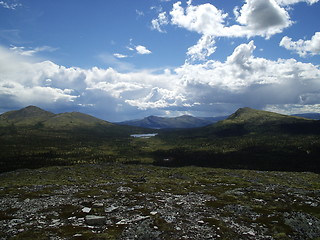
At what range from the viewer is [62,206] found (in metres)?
32.2

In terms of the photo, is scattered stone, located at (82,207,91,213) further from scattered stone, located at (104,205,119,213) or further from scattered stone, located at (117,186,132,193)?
scattered stone, located at (117,186,132,193)

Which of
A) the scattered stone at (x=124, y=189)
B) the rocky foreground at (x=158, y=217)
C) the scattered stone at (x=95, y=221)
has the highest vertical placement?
the scattered stone at (x=95, y=221)

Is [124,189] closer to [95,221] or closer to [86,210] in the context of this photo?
[86,210]

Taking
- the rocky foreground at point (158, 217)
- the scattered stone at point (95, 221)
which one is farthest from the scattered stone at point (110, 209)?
the scattered stone at point (95, 221)

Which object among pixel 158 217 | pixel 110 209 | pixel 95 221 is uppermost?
pixel 95 221

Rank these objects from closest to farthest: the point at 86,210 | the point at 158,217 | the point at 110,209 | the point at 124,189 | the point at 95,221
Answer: the point at 95,221 → the point at 158,217 → the point at 86,210 → the point at 110,209 → the point at 124,189

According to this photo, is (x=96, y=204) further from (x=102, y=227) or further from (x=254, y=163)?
(x=254, y=163)

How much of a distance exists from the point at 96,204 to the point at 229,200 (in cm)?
2214

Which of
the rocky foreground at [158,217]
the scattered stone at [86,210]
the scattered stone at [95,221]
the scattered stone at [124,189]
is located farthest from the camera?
the scattered stone at [124,189]

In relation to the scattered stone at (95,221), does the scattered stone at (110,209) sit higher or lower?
lower

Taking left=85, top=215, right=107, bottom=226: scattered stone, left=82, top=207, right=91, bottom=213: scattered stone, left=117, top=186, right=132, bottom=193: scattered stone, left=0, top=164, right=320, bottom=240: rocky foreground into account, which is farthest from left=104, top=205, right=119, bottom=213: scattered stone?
left=117, top=186, right=132, bottom=193: scattered stone

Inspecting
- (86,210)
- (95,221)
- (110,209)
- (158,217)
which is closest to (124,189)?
(110,209)

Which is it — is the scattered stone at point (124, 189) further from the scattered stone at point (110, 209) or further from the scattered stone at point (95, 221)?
the scattered stone at point (95, 221)

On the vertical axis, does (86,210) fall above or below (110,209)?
above
